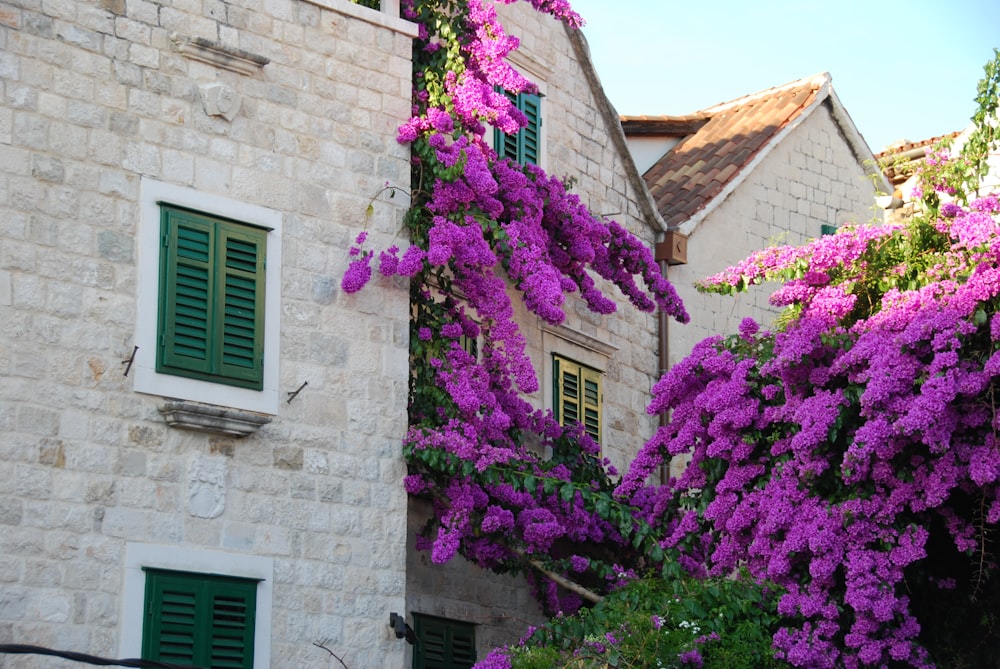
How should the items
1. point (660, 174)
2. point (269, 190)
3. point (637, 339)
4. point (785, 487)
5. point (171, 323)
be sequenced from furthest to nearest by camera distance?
point (660, 174), point (637, 339), point (785, 487), point (269, 190), point (171, 323)

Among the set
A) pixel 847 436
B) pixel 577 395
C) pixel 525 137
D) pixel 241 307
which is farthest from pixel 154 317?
pixel 525 137

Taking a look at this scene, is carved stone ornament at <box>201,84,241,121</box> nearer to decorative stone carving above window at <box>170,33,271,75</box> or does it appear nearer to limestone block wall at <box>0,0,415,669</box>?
limestone block wall at <box>0,0,415,669</box>

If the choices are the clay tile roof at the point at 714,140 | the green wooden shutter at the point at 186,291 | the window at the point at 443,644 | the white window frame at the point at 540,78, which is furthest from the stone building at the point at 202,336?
the clay tile roof at the point at 714,140

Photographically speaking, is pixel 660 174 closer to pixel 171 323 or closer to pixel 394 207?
pixel 394 207

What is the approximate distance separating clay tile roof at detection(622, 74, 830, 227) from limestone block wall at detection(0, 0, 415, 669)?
254 inches

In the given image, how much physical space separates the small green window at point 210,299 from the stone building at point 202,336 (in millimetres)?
16

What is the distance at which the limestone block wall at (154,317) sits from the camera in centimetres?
1162

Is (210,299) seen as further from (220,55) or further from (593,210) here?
(593,210)

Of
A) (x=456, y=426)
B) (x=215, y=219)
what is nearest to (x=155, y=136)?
(x=215, y=219)

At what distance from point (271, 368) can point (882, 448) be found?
180 inches

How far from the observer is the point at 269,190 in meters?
13.2

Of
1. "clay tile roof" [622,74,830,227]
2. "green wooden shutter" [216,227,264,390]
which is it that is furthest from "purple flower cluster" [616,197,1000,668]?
"clay tile roof" [622,74,830,227]

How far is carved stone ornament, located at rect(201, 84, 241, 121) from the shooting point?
12.9 metres

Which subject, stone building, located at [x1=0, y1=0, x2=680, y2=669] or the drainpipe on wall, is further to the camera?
the drainpipe on wall
